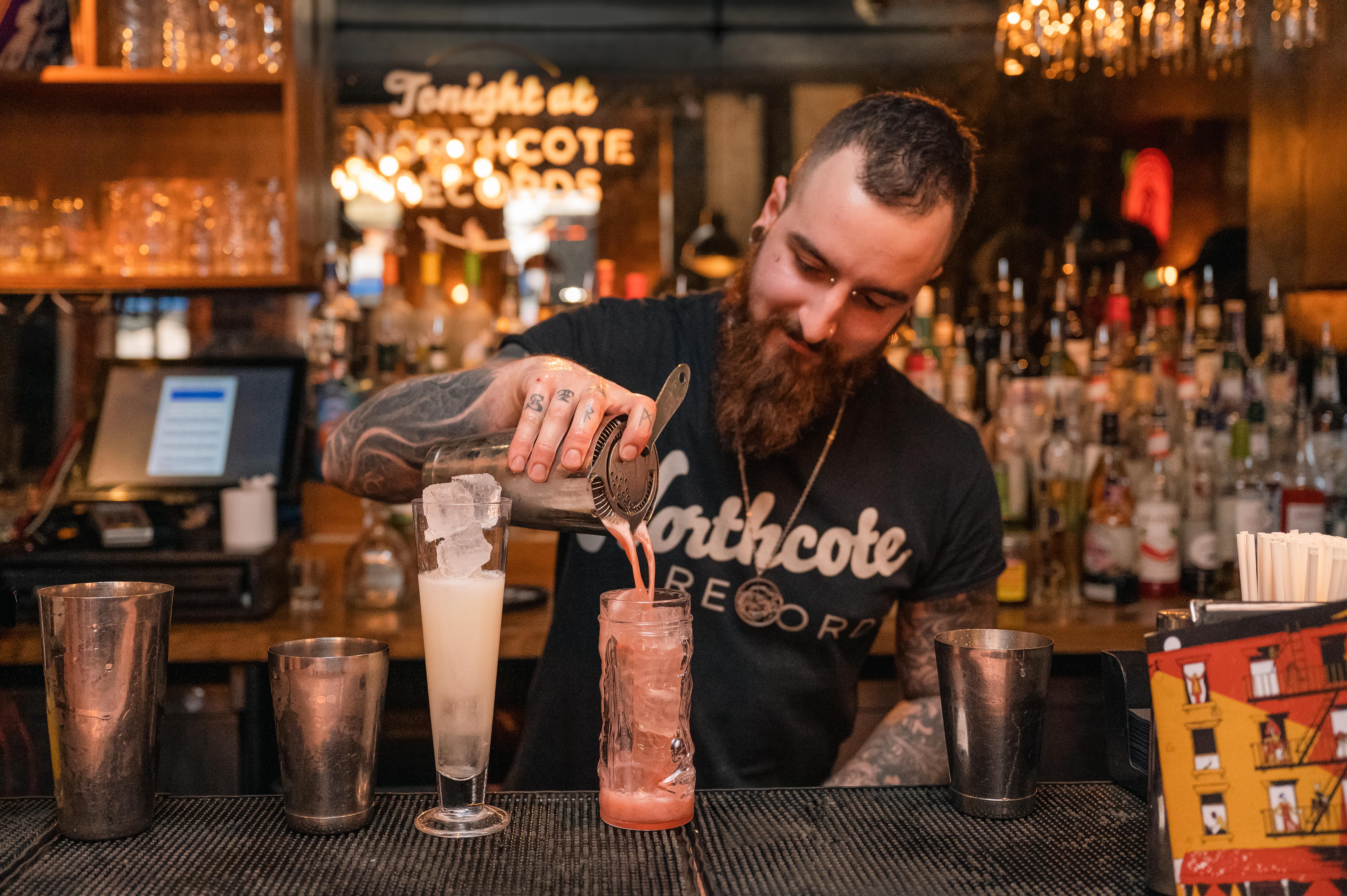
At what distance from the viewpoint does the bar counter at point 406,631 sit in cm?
194

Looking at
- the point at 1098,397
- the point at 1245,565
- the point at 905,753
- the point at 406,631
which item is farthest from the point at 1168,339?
the point at 1245,565

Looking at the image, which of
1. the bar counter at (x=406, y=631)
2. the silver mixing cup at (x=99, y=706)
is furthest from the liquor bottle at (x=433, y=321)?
the silver mixing cup at (x=99, y=706)

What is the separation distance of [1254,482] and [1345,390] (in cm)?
38

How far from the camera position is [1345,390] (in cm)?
250

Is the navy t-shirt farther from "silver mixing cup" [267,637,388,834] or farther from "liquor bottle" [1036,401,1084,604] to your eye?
"liquor bottle" [1036,401,1084,604]

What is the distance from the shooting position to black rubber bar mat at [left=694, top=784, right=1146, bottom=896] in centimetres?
77

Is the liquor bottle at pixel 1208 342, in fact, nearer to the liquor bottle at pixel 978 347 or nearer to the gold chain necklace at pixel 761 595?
the liquor bottle at pixel 978 347

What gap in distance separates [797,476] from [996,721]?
2.10 feet

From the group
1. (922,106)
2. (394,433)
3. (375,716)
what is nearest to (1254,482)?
(922,106)

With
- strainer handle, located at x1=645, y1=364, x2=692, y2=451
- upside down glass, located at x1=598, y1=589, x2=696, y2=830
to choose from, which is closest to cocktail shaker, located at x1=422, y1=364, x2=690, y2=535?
strainer handle, located at x1=645, y1=364, x2=692, y2=451

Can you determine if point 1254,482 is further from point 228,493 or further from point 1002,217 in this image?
point 228,493

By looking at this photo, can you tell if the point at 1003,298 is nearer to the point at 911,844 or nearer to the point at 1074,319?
the point at 1074,319

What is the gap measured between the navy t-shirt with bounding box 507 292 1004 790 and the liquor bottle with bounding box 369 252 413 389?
1.16 metres

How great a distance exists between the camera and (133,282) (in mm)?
2369
